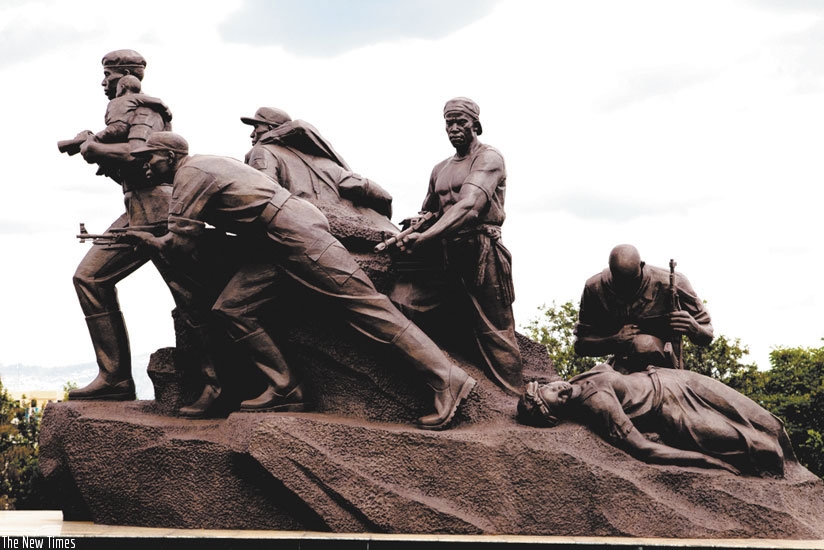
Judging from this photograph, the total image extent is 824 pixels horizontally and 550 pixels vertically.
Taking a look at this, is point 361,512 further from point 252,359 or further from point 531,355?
point 531,355

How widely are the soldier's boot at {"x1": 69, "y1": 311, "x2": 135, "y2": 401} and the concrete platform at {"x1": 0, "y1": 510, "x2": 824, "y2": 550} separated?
60.1 inches

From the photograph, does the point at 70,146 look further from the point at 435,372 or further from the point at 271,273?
the point at 435,372

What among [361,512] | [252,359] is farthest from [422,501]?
[252,359]

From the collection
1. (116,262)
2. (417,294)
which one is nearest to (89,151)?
Result: (116,262)

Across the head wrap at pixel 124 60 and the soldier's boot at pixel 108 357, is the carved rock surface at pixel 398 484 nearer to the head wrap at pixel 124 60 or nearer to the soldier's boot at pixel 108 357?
the soldier's boot at pixel 108 357

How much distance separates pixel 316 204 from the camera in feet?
30.3

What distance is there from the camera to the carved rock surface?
7.62 metres

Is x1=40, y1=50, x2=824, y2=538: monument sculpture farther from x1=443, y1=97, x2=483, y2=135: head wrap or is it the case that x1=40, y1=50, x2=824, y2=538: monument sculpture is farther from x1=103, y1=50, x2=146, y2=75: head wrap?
x1=103, y1=50, x2=146, y2=75: head wrap

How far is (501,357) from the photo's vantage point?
861cm

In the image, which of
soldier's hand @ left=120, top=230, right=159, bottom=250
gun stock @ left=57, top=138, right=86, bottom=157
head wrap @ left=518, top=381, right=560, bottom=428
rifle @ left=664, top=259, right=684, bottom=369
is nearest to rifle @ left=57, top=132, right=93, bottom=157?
gun stock @ left=57, top=138, right=86, bottom=157

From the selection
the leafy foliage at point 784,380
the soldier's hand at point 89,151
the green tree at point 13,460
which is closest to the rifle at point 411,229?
the soldier's hand at point 89,151

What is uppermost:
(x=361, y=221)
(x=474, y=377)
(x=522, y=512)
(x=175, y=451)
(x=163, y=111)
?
(x=163, y=111)

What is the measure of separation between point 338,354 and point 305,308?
1.57 ft

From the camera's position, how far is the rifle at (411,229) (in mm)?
8352
